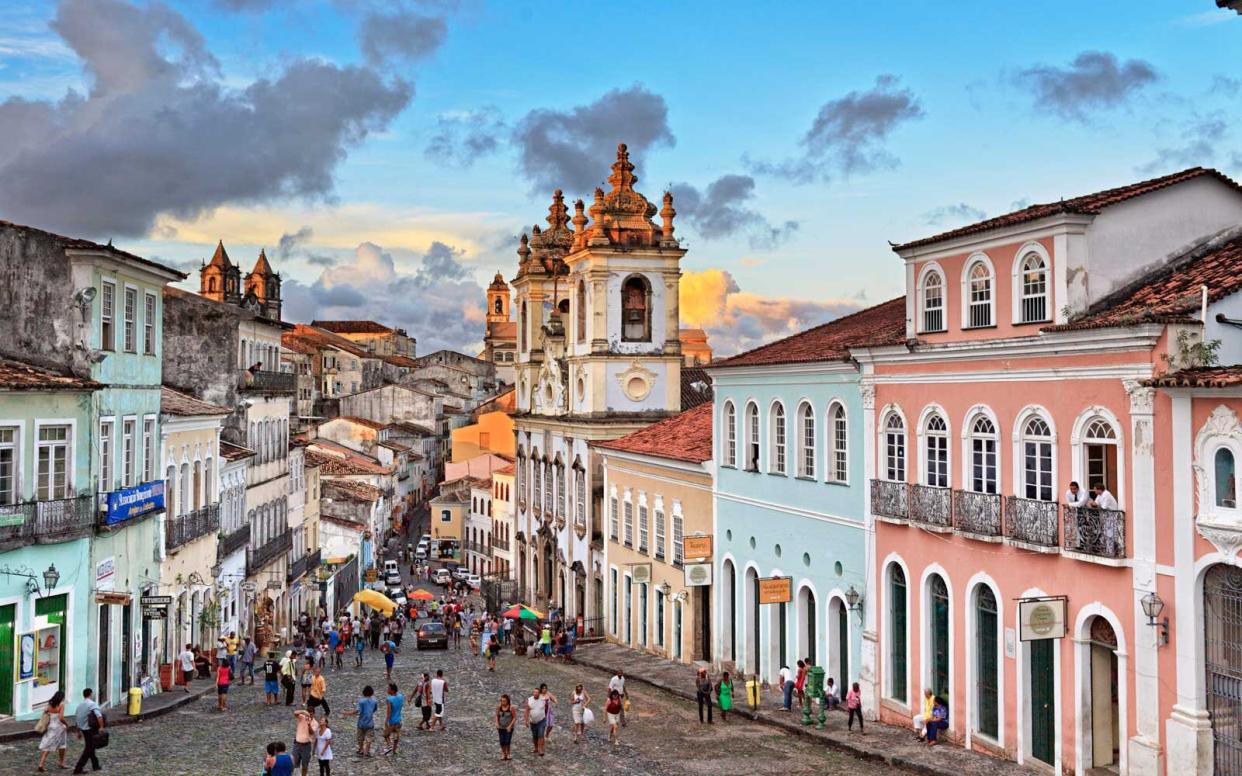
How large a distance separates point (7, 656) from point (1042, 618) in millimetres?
16801

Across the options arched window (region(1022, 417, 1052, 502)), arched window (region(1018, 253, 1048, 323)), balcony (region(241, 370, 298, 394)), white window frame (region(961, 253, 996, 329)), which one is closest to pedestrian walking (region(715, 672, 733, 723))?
arched window (region(1022, 417, 1052, 502))

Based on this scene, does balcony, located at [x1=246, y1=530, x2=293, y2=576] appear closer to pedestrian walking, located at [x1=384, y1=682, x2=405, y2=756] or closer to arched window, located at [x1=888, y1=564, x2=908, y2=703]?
pedestrian walking, located at [x1=384, y1=682, x2=405, y2=756]

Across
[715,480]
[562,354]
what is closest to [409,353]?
[562,354]

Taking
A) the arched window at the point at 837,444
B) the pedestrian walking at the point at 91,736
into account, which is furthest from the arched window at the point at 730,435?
the pedestrian walking at the point at 91,736

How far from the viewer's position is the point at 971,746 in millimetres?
22297

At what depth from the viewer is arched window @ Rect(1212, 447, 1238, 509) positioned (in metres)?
17.0

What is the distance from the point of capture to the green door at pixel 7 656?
22.7m

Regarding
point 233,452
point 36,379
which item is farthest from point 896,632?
point 233,452

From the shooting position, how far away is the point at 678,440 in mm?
38500

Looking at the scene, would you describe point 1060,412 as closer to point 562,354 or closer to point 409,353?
point 562,354

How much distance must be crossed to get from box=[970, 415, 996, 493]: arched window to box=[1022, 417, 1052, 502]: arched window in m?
0.83

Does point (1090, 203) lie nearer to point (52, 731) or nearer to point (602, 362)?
point (52, 731)

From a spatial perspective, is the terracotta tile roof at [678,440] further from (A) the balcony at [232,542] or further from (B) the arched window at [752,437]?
(A) the balcony at [232,542]

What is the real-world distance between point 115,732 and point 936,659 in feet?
47.5
